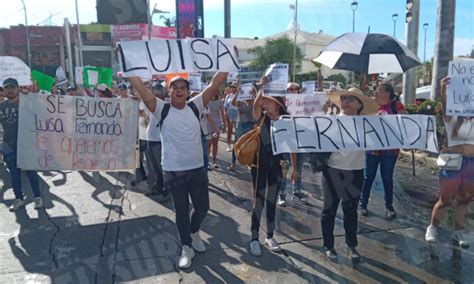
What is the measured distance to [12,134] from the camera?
5641mm

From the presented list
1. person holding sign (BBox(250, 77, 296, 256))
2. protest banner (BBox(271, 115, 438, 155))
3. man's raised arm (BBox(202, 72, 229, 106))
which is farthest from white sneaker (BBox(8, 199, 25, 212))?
protest banner (BBox(271, 115, 438, 155))

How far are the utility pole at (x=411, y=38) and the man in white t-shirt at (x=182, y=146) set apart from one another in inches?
336

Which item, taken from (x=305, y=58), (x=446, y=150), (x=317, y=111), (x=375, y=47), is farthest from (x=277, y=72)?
(x=305, y=58)

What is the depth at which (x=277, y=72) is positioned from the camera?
4.45 m

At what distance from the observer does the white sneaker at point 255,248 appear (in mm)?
4250

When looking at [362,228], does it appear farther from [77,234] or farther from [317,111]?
[77,234]

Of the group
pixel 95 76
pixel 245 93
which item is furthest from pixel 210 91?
pixel 95 76

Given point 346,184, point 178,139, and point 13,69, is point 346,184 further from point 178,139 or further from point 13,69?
point 13,69

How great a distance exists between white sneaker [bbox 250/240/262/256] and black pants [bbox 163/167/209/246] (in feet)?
2.09

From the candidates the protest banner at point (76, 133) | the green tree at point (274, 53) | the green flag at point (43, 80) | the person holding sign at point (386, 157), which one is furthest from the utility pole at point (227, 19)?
the green tree at point (274, 53)

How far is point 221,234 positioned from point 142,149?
108 inches

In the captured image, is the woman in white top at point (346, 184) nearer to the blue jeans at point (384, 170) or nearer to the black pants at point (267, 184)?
the black pants at point (267, 184)

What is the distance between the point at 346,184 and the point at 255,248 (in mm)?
1180

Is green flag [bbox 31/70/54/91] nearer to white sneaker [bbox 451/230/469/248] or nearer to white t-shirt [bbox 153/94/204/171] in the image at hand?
white t-shirt [bbox 153/94/204/171]
